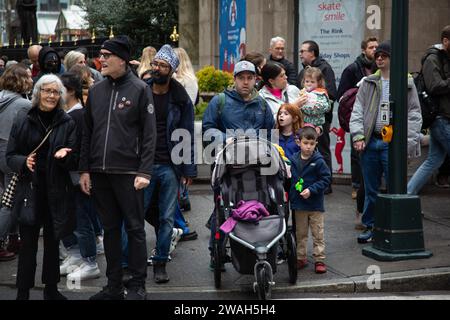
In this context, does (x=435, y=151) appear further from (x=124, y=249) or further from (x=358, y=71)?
(x=124, y=249)

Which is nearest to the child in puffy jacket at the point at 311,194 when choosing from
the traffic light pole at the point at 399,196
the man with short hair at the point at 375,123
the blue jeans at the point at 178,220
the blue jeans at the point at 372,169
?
the traffic light pole at the point at 399,196

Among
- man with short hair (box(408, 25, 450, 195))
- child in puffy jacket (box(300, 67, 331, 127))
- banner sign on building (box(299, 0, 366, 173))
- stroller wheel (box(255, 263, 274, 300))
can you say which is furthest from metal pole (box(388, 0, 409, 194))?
banner sign on building (box(299, 0, 366, 173))

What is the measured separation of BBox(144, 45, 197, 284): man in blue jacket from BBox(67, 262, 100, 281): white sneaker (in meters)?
0.62

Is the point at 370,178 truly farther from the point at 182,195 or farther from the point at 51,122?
the point at 51,122

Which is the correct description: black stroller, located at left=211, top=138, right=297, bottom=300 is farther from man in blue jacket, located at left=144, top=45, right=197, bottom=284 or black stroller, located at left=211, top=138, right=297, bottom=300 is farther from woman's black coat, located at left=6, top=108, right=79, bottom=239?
woman's black coat, located at left=6, top=108, right=79, bottom=239

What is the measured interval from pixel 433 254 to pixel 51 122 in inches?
159

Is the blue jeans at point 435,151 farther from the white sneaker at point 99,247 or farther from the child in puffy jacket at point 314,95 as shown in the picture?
the white sneaker at point 99,247

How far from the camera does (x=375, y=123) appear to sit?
859 centimetres

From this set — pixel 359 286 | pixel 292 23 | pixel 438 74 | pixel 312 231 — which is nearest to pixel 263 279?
pixel 359 286

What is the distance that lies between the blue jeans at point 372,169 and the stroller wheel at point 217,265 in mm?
2245

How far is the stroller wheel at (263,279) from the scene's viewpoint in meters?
6.68

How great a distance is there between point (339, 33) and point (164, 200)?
20.5 ft

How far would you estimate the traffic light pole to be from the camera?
790 cm
